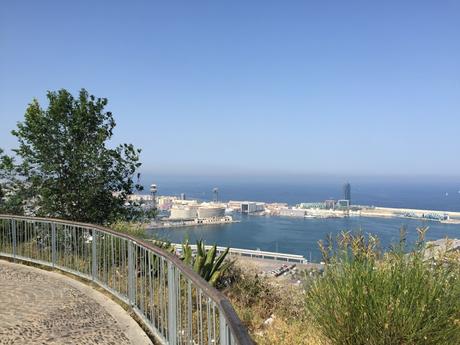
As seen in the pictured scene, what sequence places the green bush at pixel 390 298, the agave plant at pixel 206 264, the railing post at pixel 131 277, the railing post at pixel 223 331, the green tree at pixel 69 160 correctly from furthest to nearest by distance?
the green tree at pixel 69 160
the agave plant at pixel 206 264
the railing post at pixel 131 277
the green bush at pixel 390 298
the railing post at pixel 223 331

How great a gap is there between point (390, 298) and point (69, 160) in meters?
9.61

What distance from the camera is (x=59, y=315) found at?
4680 mm

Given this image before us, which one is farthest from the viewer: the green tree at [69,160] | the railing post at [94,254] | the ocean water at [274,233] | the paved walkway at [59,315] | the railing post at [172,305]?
the ocean water at [274,233]

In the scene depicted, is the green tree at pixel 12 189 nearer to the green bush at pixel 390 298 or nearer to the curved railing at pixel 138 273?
the curved railing at pixel 138 273

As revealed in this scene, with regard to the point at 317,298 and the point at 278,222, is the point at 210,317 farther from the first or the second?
the point at 278,222

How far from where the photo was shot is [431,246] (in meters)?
3.83

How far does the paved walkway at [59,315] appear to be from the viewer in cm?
401

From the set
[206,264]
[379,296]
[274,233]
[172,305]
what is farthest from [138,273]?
[274,233]

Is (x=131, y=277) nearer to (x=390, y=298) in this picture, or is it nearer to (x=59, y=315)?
(x=59, y=315)

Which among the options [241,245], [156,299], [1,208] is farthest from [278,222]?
[156,299]

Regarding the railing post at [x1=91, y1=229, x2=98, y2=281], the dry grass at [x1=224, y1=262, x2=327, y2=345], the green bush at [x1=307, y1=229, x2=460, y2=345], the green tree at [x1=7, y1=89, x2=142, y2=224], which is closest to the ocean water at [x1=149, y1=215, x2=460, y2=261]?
the green tree at [x1=7, y1=89, x2=142, y2=224]

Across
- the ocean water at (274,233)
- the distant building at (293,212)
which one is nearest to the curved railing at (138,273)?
the ocean water at (274,233)

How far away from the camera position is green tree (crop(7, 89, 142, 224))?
35.3ft

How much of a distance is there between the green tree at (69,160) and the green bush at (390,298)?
8.51m
